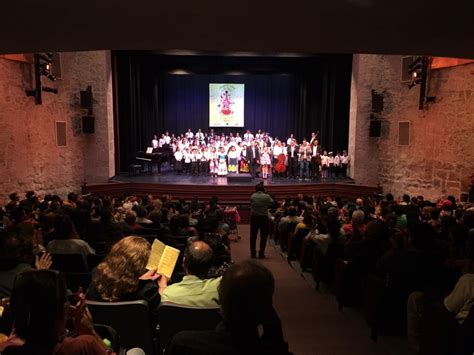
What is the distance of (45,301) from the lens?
151 centimetres

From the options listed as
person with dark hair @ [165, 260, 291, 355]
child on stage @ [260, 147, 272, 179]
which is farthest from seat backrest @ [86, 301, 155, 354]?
child on stage @ [260, 147, 272, 179]

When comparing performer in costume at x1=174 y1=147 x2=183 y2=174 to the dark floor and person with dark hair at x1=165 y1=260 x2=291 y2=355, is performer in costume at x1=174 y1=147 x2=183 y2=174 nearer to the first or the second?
the dark floor

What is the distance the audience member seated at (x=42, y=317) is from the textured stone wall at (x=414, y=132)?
1009 cm

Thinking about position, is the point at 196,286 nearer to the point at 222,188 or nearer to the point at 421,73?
the point at 222,188

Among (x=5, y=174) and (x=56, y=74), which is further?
(x=56, y=74)

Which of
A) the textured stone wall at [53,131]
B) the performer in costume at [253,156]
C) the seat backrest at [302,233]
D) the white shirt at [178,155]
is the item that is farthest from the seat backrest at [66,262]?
the white shirt at [178,155]

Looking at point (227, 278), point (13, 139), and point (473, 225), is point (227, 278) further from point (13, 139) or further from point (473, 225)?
point (13, 139)

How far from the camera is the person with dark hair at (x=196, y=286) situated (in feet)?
8.09

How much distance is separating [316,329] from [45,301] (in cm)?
307

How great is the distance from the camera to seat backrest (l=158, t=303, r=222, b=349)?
2328 millimetres

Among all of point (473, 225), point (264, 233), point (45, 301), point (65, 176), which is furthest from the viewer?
point (65, 176)

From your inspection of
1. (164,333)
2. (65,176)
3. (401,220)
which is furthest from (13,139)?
(164,333)

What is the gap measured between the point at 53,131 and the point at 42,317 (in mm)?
11119

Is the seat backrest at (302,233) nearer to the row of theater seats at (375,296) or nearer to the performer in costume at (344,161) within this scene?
the row of theater seats at (375,296)
